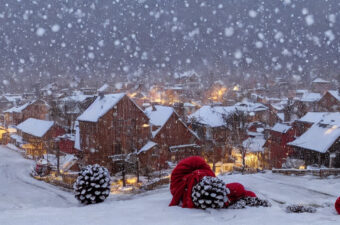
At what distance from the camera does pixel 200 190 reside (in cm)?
638

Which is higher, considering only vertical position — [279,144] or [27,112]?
[27,112]

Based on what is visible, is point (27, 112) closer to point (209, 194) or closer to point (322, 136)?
point (322, 136)

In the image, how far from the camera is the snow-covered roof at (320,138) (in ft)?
92.9

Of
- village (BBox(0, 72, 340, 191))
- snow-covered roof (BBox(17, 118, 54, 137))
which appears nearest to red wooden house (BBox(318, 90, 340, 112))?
village (BBox(0, 72, 340, 191))

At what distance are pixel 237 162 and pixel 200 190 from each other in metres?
34.9

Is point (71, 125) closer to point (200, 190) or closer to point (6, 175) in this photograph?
point (6, 175)

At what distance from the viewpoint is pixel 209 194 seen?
20.7 feet

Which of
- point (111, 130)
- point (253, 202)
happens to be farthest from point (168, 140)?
point (253, 202)

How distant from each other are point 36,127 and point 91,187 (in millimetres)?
43740

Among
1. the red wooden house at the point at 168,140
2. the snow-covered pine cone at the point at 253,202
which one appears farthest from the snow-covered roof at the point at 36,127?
the snow-covered pine cone at the point at 253,202

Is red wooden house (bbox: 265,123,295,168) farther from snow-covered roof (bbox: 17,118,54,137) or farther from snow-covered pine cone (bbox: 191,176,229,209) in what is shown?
snow-covered roof (bbox: 17,118,54,137)

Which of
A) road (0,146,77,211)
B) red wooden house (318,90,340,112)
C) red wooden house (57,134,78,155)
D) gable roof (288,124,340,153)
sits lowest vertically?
road (0,146,77,211)

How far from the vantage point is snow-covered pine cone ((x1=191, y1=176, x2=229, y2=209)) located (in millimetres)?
6285

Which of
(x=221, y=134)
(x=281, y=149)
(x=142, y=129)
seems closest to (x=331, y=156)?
(x=281, y=149)
